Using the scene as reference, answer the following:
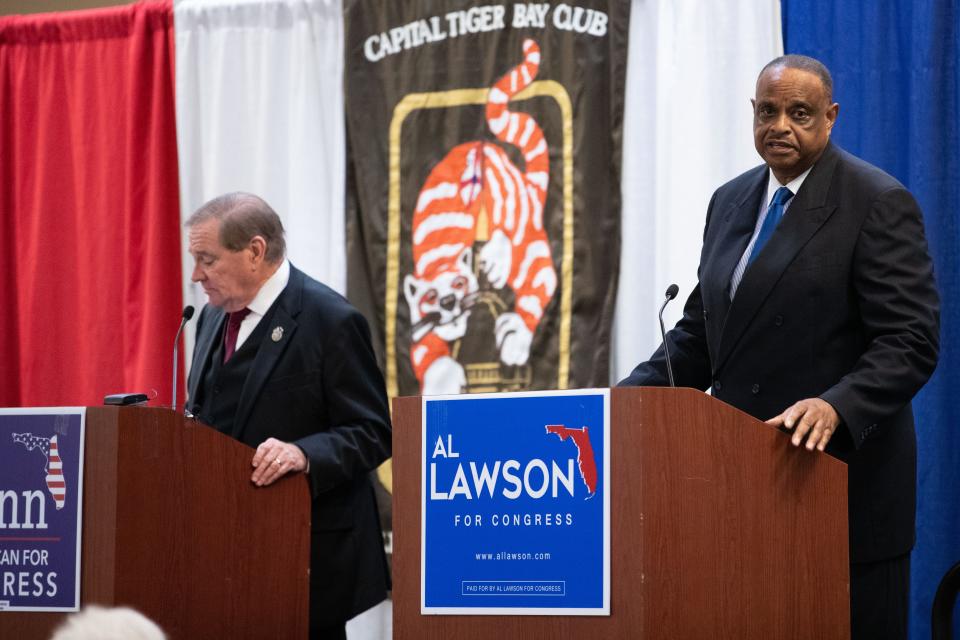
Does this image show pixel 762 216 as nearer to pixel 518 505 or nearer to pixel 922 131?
pixel 518 505

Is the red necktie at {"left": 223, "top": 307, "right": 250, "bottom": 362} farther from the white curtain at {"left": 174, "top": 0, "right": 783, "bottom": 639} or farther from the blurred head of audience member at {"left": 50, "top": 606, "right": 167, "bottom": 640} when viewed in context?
the blurred head of audience member at {"left": 50, "top": 606, "right": 167, "bottom": 640}

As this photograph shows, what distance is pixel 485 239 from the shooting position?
16.4ft

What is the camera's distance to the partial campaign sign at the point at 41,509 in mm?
2717

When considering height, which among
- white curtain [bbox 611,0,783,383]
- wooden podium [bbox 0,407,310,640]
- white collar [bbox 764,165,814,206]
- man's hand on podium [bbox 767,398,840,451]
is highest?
white curtain [bbox 611,0,783,383]

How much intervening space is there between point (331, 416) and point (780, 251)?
4.26 feet

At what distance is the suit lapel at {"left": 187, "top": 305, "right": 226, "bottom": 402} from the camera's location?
362 cm

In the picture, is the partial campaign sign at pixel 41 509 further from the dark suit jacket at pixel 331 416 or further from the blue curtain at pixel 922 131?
the blue curtain at pixel 922 131

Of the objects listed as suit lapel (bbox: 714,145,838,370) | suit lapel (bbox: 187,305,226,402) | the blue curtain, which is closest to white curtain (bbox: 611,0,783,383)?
the blue curtain

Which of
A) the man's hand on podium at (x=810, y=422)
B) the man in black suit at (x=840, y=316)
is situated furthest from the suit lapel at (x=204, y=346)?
the man's hand on podium at (x=810, y=422)

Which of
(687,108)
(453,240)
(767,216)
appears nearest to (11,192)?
(453,240)

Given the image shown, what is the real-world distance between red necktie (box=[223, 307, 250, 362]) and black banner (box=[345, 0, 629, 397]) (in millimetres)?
1485

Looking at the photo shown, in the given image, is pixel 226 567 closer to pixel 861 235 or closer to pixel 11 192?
pixel 861 235

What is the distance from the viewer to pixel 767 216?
2900mm

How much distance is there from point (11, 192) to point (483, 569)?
13.5 feet
